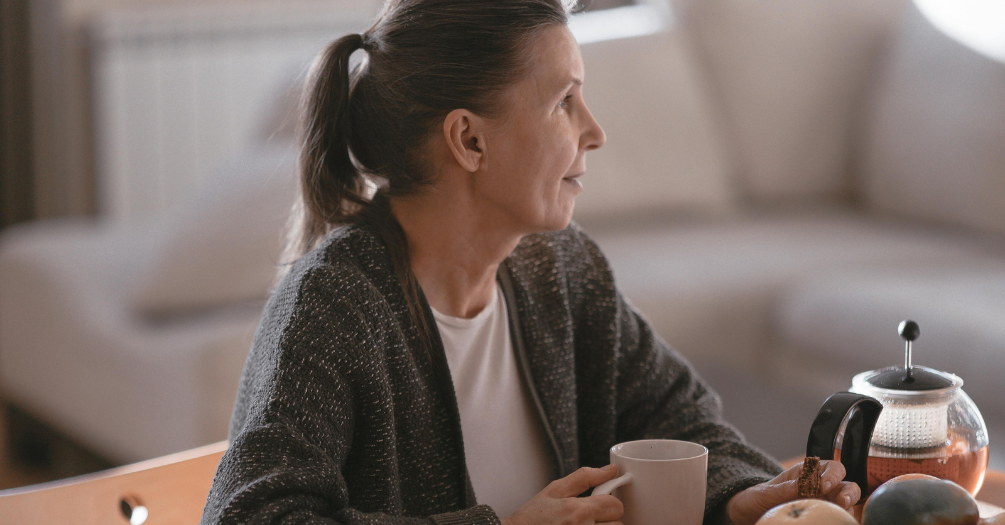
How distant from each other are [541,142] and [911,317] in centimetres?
116

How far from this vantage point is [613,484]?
0.79 meters

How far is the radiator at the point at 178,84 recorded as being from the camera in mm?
3316

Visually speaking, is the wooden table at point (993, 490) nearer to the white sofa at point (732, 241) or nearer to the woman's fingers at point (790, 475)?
the woman's fingers at point (790, 475)

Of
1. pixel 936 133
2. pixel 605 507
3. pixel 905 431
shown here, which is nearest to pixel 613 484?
pixel 605 507

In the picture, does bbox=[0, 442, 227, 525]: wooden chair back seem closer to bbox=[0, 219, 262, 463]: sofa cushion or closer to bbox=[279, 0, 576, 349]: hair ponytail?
bbox=[279, 0, 576, 349]: hair ponytail

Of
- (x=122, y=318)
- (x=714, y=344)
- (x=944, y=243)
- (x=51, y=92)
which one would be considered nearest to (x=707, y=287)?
(x=714, y=344)

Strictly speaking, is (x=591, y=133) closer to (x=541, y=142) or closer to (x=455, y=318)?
(x=541, y=142)

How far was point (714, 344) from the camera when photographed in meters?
2.22

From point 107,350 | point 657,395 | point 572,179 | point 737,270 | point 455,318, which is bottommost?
point 107,350

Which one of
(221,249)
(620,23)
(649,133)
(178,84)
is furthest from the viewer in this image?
(178,84)

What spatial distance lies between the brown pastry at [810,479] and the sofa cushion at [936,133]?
1620 mm

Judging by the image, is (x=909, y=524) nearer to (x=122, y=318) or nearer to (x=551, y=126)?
(x=551, y=126)

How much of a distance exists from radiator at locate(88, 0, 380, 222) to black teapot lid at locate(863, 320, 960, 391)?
8.75 feet

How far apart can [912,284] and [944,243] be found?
0.39 m
